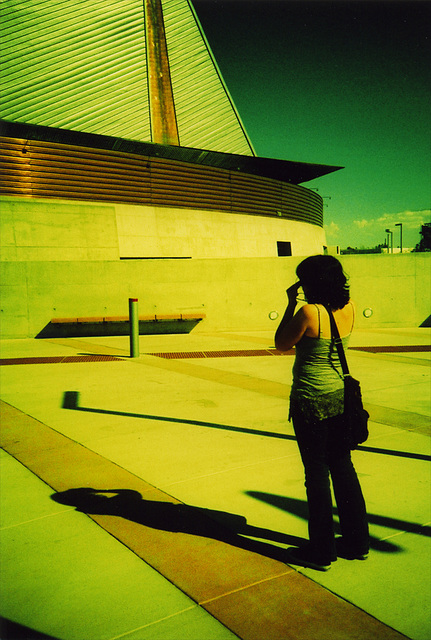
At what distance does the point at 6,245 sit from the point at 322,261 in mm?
14808

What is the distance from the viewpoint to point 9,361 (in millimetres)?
9586

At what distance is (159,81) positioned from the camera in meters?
28.6

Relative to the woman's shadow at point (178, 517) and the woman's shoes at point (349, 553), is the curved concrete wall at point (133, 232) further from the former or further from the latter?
the woman's shoes at point (349, 553)

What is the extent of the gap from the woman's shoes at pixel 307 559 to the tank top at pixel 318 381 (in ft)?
2.50

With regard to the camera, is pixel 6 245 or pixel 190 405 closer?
pixel 190 405

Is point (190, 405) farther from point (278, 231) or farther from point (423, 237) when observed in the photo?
point (423, 237)

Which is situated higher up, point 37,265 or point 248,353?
point 37,265

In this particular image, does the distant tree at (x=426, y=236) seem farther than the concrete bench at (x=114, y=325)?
Yes

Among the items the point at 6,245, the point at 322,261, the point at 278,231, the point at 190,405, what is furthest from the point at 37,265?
the point at 278,231

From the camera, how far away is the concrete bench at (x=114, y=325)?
44.8 ft

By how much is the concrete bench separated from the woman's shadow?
1036 cm

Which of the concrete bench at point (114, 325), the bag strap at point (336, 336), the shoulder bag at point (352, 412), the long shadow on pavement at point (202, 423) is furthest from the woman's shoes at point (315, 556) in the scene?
the concrete bench at point (114, 325)

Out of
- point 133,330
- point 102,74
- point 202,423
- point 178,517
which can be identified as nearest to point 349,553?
point 178,517

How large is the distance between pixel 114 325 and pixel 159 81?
2051 centimetres
